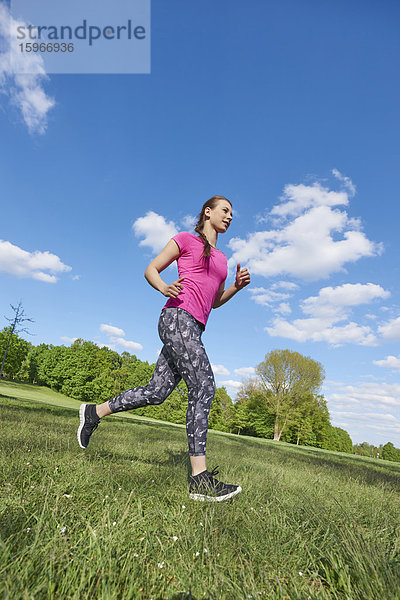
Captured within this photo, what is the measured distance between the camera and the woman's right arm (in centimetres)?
280

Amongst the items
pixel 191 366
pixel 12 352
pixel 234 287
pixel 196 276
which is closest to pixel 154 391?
pixel 191 366

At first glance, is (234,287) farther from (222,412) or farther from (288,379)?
(222,412)

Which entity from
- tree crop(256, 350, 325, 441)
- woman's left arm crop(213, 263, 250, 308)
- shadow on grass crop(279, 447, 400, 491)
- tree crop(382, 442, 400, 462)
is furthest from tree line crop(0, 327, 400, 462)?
woman's left arm crop(213, 263, 250, 308)

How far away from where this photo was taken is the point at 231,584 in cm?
132

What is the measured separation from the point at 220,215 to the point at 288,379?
3531cm

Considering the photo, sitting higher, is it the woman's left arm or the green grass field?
the woman's left arm

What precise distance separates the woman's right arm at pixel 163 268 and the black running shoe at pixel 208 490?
1.41 meters

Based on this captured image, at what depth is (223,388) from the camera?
51250 millimetres

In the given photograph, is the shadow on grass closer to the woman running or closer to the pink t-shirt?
the woman running

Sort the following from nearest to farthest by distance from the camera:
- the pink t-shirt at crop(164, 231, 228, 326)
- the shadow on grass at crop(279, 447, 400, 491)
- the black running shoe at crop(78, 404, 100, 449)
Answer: the pink t-shirt at crop(164, 231, 228, 326), the black running shoe at crop(78, 404, 100, 449), the shadow on grass at crop(279, 447, 400, 491)

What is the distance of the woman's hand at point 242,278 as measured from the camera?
3322 millimetres

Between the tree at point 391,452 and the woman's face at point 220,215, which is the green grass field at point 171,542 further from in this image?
the tree at point 391,452

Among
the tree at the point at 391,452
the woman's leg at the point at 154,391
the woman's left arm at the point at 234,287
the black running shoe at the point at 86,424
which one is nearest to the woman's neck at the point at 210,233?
the woman's left arm at the point at 234,287

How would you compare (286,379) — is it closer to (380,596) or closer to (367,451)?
(380,596)
